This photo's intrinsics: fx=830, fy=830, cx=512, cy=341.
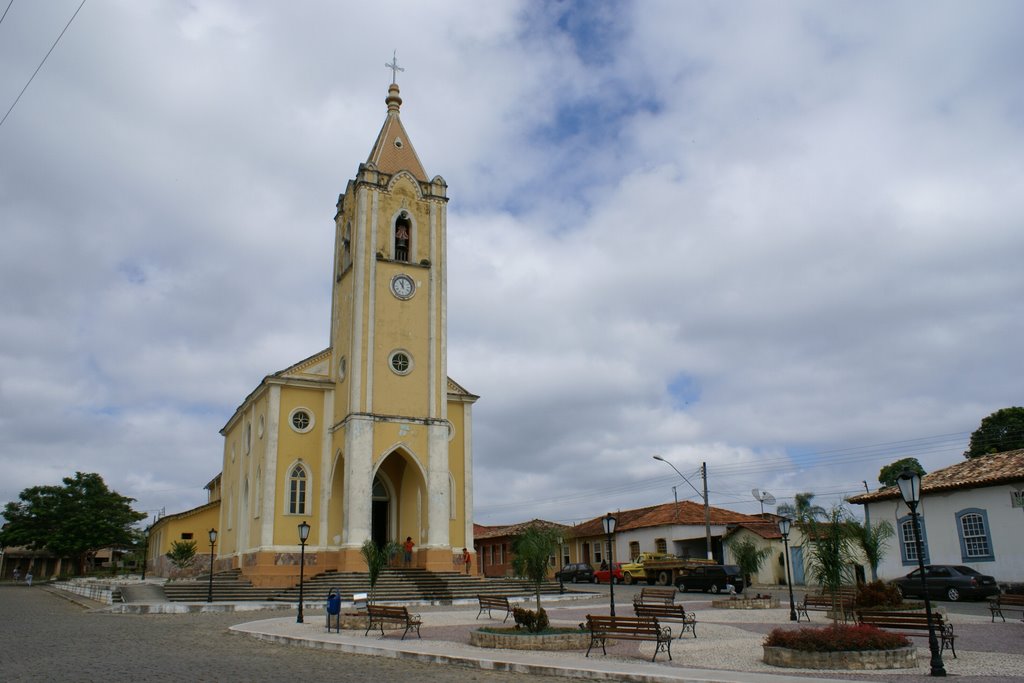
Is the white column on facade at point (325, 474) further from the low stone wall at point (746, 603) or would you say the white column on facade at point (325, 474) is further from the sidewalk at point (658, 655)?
the low stone wall at point (746, 603)

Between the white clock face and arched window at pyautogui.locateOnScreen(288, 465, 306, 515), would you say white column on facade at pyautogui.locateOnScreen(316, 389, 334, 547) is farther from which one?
the white clock face

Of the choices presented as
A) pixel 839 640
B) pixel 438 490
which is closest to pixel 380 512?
pixel 438 490

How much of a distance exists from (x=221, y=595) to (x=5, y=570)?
68.9 metres

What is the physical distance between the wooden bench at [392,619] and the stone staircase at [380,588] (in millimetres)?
8566

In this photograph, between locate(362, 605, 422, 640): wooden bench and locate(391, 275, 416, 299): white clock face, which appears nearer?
locate(362, 605, 422, 640): wooden bench

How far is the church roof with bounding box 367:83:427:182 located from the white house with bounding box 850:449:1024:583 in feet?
77.7

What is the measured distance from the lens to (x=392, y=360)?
33.2m

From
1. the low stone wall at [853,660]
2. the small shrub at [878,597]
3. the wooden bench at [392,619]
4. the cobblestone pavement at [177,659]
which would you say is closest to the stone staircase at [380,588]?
the cobblestone pavement at [177,659]

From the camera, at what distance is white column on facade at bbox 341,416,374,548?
30.1 meters

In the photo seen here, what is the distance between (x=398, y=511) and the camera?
1363 inches

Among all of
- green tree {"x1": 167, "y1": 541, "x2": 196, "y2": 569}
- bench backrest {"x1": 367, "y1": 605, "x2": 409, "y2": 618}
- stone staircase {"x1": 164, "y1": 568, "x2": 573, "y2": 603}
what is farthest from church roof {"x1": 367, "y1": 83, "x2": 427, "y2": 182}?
bench backrest {"x1": 367, "y1": 605, "x2": 409, "y2": 618}

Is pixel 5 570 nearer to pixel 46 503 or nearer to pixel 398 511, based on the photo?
pixel 46 503

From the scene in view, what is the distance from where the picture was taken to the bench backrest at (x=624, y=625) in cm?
1311

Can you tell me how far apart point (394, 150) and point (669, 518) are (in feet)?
82.2
